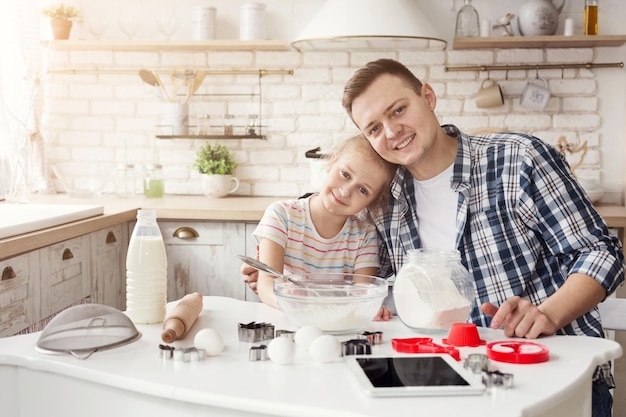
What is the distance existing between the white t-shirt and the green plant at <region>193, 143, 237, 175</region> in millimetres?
1884

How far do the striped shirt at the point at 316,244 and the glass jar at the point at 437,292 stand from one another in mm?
592

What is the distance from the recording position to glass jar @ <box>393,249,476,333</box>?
1.44 m

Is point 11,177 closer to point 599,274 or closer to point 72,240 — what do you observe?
point 72,240

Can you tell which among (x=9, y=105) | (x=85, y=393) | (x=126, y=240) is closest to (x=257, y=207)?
(x=126, y=240)

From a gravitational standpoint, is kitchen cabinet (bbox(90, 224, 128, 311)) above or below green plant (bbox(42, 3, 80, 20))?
below

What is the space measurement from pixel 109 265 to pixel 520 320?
2123 millimetres

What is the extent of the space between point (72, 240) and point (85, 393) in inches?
A: 66.8

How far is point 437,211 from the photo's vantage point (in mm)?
1996

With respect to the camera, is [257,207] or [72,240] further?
[257,207]

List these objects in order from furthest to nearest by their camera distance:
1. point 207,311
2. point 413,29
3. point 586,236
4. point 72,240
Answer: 1. point 413,29
2. point 72,240
3. point 586,236
4. point 207,311

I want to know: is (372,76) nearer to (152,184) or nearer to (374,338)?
(374,338)

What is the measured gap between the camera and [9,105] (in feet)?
11.9

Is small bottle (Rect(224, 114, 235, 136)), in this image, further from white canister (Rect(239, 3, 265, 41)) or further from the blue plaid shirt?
the blue plaid shirt

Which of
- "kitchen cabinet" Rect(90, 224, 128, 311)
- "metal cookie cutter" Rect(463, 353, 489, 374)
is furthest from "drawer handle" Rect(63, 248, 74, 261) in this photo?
"metal cookie cutter" Rect(463, 353, 489, 374)
